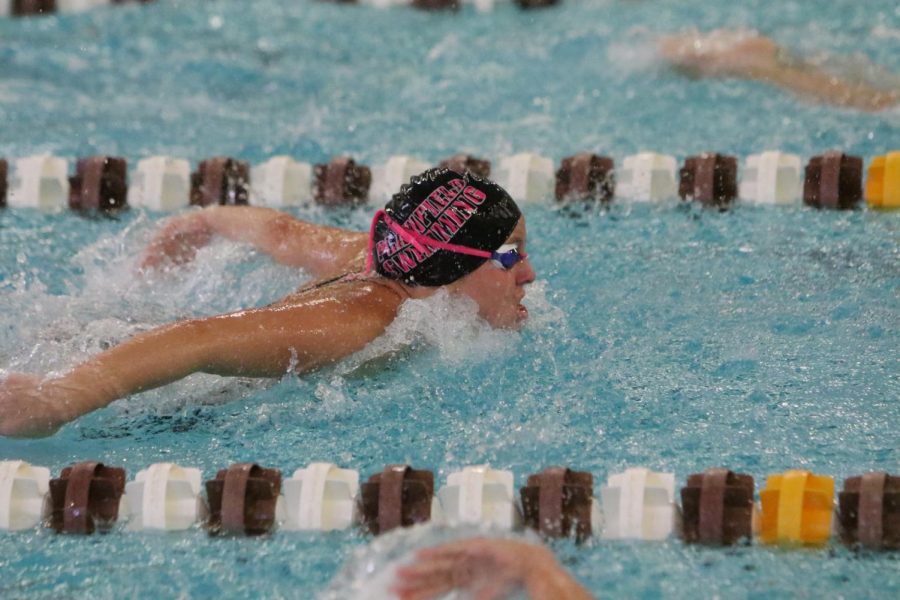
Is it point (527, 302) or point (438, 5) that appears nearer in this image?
point (527, 302)

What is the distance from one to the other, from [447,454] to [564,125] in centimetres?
257

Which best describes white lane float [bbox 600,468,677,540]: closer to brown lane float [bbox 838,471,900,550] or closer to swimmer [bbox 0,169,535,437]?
brown lane float [bbox 838,471,900,550]

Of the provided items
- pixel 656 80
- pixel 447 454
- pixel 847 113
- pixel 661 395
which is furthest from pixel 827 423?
pixel 656 80

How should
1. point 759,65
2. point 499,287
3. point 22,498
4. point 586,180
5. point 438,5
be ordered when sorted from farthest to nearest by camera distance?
point 438,5 < point 759,65 < point 586,180 < point 499,287 < point 22,498

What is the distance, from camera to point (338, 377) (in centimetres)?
316

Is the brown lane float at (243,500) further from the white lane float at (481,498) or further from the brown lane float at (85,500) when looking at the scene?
the white lane float at (481,498)

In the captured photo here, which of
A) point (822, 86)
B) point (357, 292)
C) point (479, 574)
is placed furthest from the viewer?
point (822, 86)

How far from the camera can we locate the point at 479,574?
5.76 feet

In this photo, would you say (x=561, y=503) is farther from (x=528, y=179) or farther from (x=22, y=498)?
(x=528, y=179)

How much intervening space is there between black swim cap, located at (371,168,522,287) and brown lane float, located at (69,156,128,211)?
163 centimetres

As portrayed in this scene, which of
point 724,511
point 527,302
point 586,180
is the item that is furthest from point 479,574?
point 586,180

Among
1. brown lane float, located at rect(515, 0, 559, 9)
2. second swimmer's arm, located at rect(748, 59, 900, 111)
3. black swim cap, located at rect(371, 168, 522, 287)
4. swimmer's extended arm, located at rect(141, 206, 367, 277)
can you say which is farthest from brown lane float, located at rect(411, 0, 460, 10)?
black swim cap, located at rect(371, 168, 522, 287)

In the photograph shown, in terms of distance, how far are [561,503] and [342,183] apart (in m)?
2.19

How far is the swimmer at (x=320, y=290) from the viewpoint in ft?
8.93
